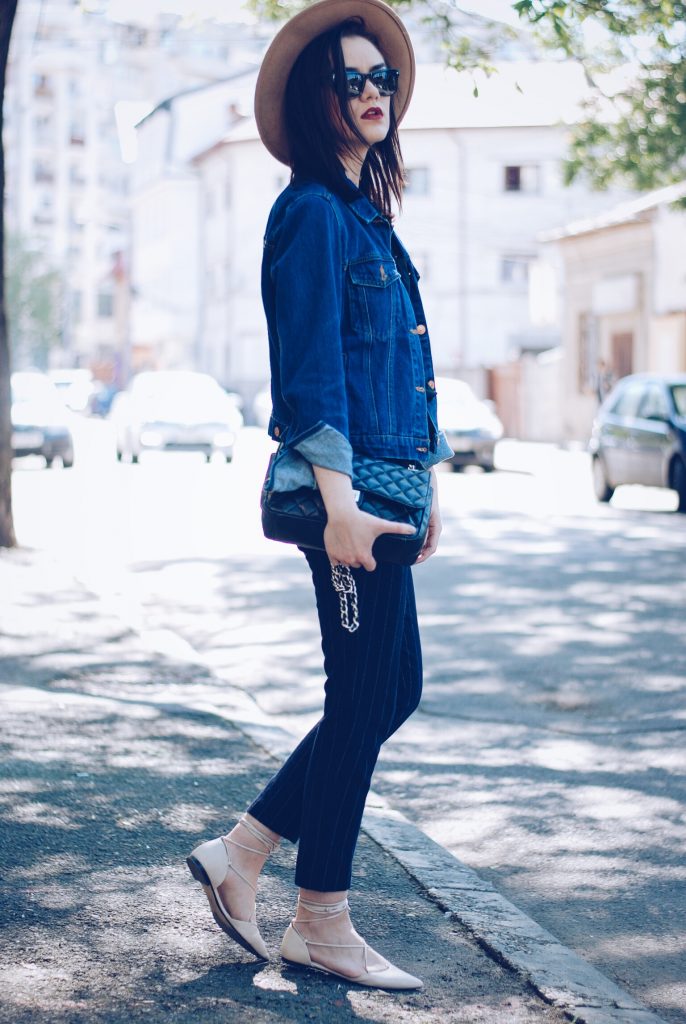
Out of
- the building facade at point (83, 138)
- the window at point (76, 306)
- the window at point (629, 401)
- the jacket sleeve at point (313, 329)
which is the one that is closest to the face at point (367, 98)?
the jacket sleeve at point (313, 329)

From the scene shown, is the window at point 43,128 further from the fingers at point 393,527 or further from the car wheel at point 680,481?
the fingers at point 393,527

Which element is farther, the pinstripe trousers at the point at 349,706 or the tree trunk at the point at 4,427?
the tree trunk at the point at 4,427

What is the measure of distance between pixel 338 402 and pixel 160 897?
1430mm

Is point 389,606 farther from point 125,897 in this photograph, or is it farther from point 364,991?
point 125,897

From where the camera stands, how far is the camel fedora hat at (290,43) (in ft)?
10.9

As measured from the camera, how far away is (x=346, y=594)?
10.6ft

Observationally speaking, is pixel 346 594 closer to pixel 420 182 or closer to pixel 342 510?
pixel 342 510

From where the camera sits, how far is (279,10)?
13.3m

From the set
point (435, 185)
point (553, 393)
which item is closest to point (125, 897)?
point (553, 393)

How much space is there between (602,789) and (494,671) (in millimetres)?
2397

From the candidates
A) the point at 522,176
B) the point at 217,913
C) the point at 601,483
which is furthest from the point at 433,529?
the point at 522,176

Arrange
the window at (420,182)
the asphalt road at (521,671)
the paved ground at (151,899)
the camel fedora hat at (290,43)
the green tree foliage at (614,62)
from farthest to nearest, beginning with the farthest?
Result: the window at (420,182) → the green tree foliage at (614,62) → the asphalt road at (521,671) → the camel fedora hat at (290,43) → the paved ground at (151,899)

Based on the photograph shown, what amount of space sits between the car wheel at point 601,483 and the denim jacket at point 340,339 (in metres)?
16.7

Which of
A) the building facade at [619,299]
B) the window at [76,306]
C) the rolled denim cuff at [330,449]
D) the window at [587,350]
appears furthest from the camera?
the window at [76,306]
